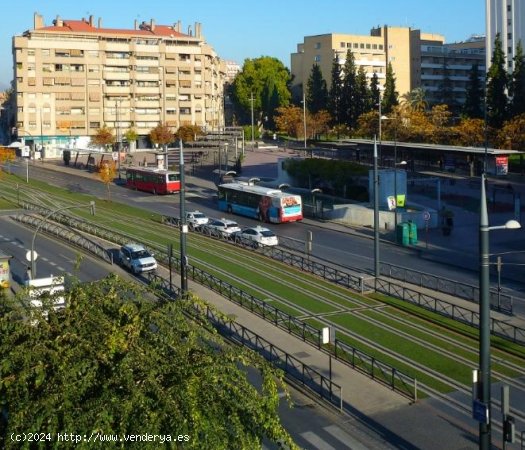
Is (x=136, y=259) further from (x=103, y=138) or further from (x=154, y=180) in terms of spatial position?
(x=103, y=138)

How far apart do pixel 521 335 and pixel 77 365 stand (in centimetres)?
1812

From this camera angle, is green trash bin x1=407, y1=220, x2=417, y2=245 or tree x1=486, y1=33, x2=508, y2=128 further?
tree x1=486, y1=33, x2=508, y2=128

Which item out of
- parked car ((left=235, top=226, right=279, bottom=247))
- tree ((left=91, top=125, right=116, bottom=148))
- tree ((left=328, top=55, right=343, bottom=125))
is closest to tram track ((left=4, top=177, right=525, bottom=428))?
parked car ((left=235, top=226, right=279, bottom=247))

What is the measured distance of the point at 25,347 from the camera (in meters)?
10.8

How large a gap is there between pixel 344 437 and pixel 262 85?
377 feet

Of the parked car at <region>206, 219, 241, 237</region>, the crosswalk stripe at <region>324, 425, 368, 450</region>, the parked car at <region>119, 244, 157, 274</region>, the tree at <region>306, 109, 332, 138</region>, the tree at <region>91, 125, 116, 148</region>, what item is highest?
the tree at <region>306, 109, 332, 138</region>

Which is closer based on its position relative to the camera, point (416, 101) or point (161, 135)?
point (161, 135)

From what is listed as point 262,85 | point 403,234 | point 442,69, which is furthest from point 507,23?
point 403,234

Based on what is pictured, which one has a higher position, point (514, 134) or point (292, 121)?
point (292, 121)

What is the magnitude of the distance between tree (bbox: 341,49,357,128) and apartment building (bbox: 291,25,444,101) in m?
25.2

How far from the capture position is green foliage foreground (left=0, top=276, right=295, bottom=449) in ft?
31.9

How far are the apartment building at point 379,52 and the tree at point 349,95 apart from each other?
993 inches

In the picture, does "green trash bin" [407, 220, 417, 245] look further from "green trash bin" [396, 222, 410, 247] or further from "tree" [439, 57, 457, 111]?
"tree" [439, 57, 457, 111]

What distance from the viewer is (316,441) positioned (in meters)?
17.5
